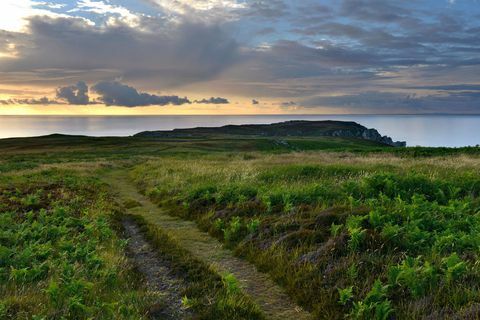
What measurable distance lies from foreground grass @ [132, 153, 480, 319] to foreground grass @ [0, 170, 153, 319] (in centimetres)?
327

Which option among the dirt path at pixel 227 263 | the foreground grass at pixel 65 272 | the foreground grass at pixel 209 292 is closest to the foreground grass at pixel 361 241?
the dirt path at pixel 227 263

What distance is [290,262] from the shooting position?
28.3 feet

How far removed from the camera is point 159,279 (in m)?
8.55

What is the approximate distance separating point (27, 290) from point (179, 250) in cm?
414

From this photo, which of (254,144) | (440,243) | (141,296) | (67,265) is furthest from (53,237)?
(254,144)

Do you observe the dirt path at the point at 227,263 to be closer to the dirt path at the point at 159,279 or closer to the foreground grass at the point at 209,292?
the foreground grass at the point at 209,292

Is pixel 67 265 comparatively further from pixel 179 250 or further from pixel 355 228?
pixel 355 228

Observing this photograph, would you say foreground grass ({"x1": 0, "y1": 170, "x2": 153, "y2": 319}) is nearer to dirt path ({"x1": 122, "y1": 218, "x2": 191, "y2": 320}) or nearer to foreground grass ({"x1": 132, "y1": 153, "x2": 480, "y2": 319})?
dirt path ({"x1": 122, "y1": 218, "x2": 191, "y2": 320})

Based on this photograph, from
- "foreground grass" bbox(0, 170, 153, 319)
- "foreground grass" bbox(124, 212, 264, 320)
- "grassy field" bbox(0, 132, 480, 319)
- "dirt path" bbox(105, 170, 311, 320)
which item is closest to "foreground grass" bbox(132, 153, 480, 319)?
"grassy field" bbox(0, 132, 480, 319)

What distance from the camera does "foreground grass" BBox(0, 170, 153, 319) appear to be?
6.32m

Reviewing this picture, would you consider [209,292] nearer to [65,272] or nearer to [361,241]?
[65,272]

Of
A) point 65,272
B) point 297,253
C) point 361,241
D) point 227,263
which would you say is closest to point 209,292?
point 227,263

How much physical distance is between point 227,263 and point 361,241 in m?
3.45

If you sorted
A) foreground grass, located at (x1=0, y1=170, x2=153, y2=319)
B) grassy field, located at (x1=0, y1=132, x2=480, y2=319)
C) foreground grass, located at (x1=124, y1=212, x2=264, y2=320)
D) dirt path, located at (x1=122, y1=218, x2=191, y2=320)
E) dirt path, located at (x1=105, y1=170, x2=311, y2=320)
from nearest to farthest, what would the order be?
foreground grass, located at (x1=0, y1=170, x2=153, y2=319)
grassy field, located at (x1=0, y1=132, x2=480, y2=319)
foreground grass, located at (x1=124, y1=212, x2=264, y2=320)
dirt path, located at (x1=122, y1=218, x2=191, y2=320)
dirt path, located at (x1=105, y1=170, x2=311, y2=320)
